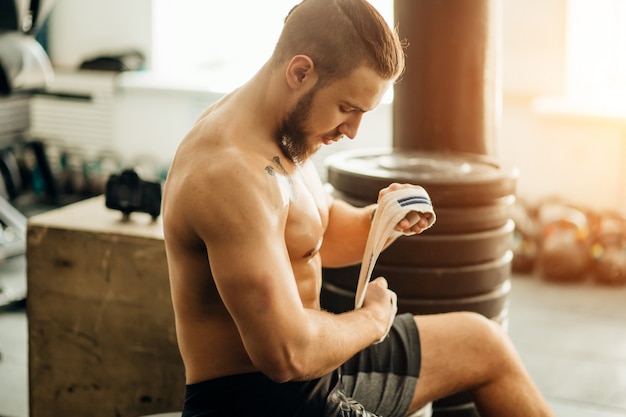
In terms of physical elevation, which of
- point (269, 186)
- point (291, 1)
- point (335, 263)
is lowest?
point (335, 263)

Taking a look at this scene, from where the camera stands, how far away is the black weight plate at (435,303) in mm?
2513

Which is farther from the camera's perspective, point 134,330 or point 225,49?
point 225,49

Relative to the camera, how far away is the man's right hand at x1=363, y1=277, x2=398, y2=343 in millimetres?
1729

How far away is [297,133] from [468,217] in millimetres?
973

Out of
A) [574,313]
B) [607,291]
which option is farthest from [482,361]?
[607,291]

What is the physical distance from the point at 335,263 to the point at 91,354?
0.85m

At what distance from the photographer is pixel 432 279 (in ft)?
8.20

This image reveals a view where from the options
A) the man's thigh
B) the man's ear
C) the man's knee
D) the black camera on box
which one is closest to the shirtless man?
the man's ear

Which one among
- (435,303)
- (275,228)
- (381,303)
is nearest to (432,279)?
(435,303)

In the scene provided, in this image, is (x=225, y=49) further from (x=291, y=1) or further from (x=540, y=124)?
(x=540, y=124)

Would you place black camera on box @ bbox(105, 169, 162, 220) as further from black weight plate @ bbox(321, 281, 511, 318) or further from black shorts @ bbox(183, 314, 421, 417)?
black shorts @ bbox(183, 314, 421, 417)

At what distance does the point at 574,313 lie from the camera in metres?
4.05

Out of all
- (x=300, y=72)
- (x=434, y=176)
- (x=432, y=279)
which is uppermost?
(x=300, y=72)

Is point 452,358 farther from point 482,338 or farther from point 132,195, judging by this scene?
point 132,195
